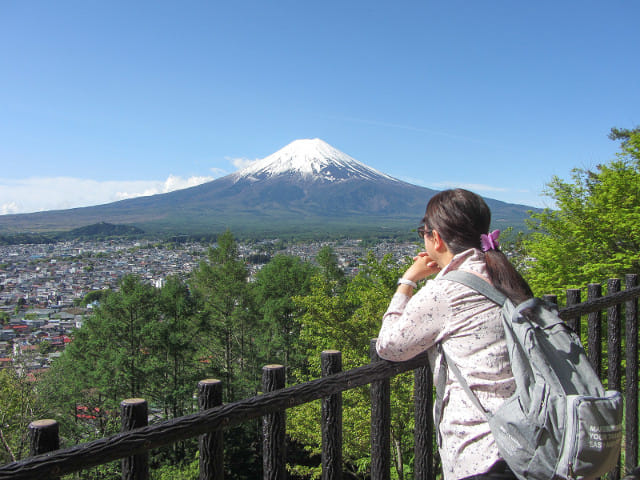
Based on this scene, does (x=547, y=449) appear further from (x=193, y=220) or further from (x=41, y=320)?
(x=193, y=220)

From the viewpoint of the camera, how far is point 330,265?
35.5m

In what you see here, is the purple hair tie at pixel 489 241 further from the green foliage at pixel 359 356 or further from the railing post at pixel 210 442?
the green foliage at pixel 359 356

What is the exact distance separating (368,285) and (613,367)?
1517 cm

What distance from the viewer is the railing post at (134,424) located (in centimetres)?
130

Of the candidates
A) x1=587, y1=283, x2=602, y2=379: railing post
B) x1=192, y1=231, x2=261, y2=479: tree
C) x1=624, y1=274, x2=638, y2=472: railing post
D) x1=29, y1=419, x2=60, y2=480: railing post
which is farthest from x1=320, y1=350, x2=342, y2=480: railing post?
x1=192, y1=231, x2=261, y2=479: tree

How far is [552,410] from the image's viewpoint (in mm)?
1443

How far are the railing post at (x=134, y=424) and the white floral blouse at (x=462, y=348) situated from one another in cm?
86

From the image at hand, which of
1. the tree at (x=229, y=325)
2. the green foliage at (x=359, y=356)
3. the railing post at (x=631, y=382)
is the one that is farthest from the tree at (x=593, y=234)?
the tree at (x=229, y=325)

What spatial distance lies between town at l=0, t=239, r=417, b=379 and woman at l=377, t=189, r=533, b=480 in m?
23.5

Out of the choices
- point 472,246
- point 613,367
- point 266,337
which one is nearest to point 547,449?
point 472,246

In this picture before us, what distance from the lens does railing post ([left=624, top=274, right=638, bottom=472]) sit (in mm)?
3139

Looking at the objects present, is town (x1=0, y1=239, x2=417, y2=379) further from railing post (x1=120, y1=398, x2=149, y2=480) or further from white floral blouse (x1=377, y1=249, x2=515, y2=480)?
white floral blouse (x1=377, y1=249, x2=515, y2=480)

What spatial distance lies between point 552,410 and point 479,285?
0.45 metres

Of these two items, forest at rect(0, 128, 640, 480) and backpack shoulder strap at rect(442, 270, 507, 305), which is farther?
forest at rect(0, 128, 640, 480)
